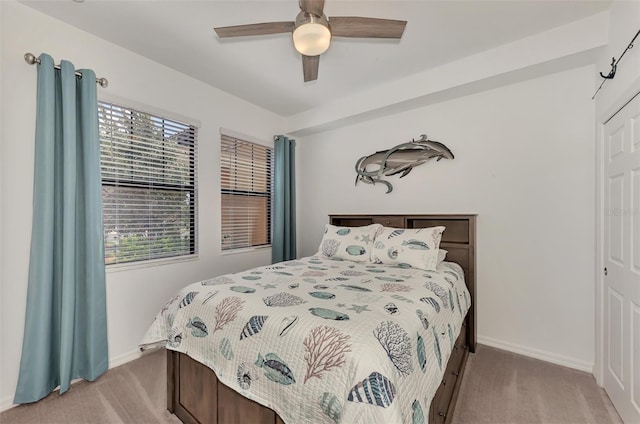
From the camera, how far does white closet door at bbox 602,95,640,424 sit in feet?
5.14

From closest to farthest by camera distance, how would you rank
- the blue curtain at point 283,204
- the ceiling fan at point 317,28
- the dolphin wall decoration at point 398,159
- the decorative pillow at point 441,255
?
the ceiling fan at point 317,28
the decorative pillow at point 441,255
the dolphin wall decoration at point 398,159
the blue curtain at point 283,204

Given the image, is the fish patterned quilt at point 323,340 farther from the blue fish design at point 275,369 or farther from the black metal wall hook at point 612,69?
the black metal wall hook at point 612,69

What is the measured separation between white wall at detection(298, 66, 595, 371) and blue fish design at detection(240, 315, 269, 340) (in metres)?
2.29

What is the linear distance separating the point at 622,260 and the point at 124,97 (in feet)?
12.4

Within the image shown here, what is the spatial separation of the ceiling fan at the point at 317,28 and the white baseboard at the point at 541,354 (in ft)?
8.95

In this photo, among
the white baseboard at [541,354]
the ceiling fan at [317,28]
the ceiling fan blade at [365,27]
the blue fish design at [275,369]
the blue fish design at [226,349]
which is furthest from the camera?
the white baseboard at [541,354]

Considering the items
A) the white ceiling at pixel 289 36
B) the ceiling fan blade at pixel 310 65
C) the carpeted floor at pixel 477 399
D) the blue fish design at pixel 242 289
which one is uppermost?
the white ceiling at pixel 289 36

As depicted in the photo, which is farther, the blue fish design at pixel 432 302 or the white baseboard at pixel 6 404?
the white baseboard at pixel 6 404

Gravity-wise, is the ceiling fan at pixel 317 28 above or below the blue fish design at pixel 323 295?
above

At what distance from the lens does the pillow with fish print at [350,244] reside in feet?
8.99

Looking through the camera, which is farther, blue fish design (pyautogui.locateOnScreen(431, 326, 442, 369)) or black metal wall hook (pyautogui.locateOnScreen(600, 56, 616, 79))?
black metal wall hook (pyautogui.locateOnScreen(600, 56, 616, 79))

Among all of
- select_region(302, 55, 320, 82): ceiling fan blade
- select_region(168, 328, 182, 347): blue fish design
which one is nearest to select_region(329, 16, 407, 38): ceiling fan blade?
select_region(302, 55, 320, 82): ceiling fan blade

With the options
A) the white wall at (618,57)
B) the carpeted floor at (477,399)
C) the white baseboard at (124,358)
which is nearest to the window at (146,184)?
the white baseboard at (124,358)

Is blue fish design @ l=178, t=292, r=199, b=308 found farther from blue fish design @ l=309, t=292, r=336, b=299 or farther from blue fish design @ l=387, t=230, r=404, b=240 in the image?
blue fish design @ l=387, t=230, r=404, b=240
